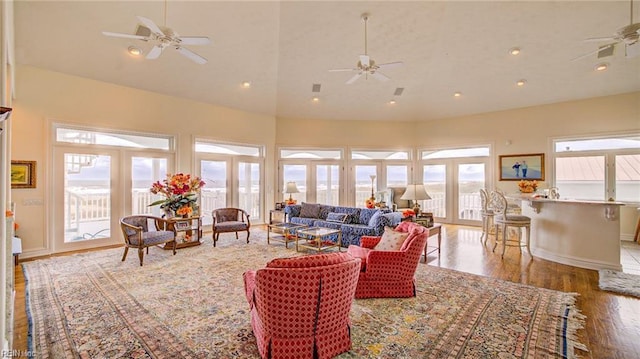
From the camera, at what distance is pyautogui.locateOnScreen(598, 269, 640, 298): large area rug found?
11.3 feet

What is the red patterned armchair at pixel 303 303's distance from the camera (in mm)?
1972

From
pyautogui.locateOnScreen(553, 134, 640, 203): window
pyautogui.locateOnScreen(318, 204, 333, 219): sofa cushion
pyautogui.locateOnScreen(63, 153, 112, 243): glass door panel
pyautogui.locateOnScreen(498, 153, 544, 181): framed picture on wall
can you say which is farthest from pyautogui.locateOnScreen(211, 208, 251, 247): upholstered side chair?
pyautogui.locateOnScreen(553, 134, 640, 203): window

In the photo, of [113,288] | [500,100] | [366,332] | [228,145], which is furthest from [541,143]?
[113,288]

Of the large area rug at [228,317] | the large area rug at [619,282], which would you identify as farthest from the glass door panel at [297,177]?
the large area rug at [619,282]

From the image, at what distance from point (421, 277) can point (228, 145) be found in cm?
587

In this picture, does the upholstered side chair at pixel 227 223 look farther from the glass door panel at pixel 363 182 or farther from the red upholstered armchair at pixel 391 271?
the glass door panel at pixel 363 182

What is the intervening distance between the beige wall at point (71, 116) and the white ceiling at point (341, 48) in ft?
0.83

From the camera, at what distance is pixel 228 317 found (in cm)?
287

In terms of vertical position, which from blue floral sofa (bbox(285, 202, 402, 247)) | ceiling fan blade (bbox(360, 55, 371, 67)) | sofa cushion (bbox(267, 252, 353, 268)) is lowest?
blue floral sofa (bbox(285, 202, 402, 247))

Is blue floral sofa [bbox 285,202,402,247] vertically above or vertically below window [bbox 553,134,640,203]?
below

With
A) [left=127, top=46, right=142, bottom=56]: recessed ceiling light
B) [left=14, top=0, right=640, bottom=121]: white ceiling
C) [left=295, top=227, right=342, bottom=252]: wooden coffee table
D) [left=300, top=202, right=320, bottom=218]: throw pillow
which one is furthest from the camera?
[left=300, top=202, right=320, bottom=218]: throw pillow

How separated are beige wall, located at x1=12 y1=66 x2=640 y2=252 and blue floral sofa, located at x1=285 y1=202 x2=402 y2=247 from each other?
2043 millimetres

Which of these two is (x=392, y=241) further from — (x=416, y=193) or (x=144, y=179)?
(x=144, y=179)

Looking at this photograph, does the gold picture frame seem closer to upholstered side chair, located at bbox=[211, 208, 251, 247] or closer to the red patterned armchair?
upholstered side chair, located at bbox=[211, 208, 251, 247]
